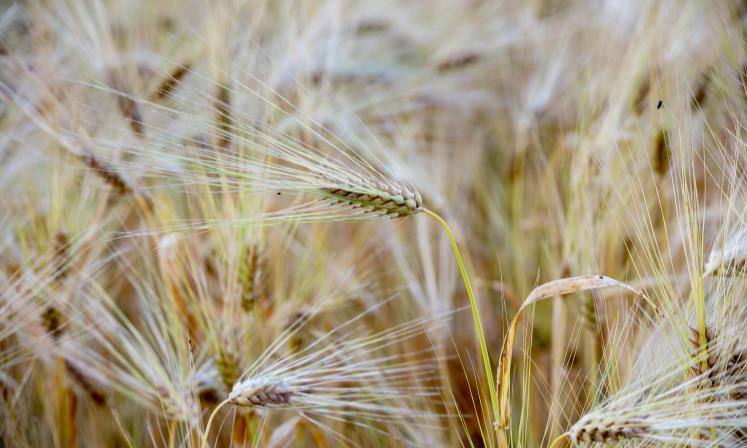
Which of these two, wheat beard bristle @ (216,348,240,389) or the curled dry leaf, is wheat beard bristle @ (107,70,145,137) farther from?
the curled dry leaf

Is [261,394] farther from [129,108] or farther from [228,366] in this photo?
[129,108]

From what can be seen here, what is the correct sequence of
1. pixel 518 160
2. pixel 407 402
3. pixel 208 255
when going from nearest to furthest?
pixel 407 402 < pixel 208 255 < pixel 518 160

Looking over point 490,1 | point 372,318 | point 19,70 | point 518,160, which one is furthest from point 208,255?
point 490,1

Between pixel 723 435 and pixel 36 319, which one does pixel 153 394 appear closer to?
pixel 36 319

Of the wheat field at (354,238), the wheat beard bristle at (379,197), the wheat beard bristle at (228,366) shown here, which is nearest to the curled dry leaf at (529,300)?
the wheat field at (354,238)

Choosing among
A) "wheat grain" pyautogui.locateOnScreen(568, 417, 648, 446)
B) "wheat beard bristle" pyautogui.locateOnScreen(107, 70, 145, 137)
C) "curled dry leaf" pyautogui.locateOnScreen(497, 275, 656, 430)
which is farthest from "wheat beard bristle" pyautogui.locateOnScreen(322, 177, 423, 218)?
"wheat beard bristle" pyautogui.locateOnScreen(107, 70, 145, 137)

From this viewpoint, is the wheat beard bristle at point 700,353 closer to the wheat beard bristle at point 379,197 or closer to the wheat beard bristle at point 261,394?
A: the wheat beard bristle at point 379,197

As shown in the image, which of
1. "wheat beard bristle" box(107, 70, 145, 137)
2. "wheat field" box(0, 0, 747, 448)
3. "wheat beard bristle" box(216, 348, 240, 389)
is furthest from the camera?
"wheat beard bristle" box(107, 70, 145, 137)
